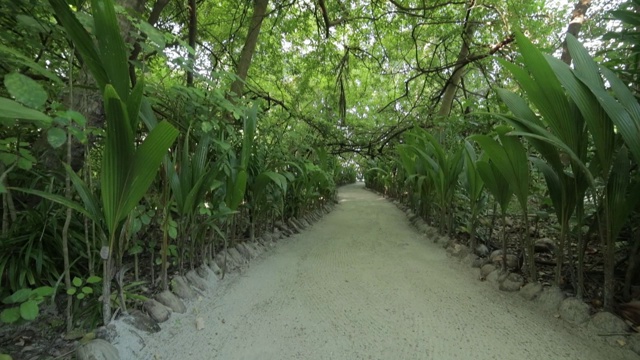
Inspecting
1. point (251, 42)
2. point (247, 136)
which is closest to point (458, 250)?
point (247, 136)

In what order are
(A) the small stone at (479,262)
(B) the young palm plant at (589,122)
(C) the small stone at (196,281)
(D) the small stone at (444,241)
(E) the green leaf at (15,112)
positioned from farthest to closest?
1. (D) the small stone at (444,241)
2. (A) the small stone at (479,262)
3. (C) the small stone at (196,281)
4. (B) the young palm plant at (589,122)
5. (E) the green leaf at (15,112)

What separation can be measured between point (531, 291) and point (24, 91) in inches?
69.8

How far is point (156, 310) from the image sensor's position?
3.65 ft

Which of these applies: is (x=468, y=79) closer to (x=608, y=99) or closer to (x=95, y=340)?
(x=608, y=99)

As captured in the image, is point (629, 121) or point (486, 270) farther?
point (486, 270)

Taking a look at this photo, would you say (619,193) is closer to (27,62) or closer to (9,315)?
(27,62)

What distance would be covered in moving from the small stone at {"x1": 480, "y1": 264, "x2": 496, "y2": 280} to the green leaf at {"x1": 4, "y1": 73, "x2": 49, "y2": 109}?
1.84 metres

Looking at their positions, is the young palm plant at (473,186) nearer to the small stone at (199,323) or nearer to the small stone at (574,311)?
the small stone at (574,311)

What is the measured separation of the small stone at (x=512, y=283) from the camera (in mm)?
1420

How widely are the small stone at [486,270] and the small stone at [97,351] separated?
1.60m

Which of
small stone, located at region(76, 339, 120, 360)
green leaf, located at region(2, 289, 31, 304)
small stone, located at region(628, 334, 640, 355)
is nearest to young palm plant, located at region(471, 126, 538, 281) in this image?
small stone, located at region(628, 334, 640, 355)

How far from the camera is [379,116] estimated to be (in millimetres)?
7191

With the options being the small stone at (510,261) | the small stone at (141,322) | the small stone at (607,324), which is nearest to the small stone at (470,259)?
the small stone at (510,261)

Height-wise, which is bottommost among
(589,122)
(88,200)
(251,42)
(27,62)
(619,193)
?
(88,200)
